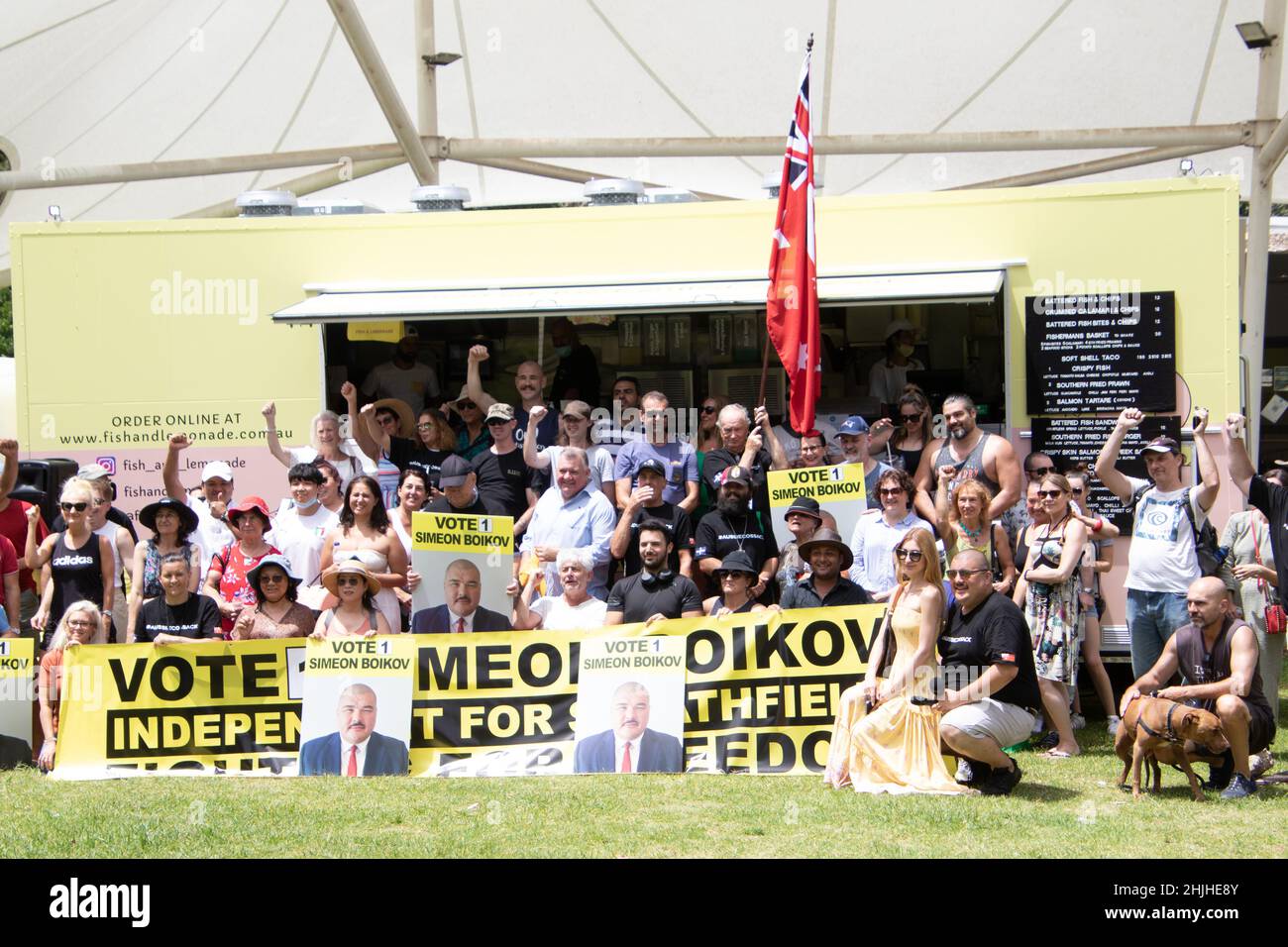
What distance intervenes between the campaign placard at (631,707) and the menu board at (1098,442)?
117 inches

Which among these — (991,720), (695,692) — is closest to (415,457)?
(695,692)

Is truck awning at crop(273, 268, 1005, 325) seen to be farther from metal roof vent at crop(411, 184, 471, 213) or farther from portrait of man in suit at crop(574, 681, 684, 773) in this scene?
portrait of man in suit at crop(574, 681, 684, 773)

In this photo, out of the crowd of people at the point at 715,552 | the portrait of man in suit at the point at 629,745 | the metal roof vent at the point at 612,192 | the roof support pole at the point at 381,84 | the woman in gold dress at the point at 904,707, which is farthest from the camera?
the roof support pole at the point at 381,84

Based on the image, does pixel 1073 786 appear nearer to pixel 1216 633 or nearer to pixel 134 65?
pixel 1216 633

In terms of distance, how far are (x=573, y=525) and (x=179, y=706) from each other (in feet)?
8.36

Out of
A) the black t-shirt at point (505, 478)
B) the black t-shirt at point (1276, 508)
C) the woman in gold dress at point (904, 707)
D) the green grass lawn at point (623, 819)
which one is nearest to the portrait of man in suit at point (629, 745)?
the green grass lawn at point (623, 819)

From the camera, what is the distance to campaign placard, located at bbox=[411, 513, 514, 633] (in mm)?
8891

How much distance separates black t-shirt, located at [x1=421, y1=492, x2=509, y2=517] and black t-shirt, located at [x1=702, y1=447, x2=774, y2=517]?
1344mm

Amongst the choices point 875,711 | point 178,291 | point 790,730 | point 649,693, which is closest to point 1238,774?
point 875,711

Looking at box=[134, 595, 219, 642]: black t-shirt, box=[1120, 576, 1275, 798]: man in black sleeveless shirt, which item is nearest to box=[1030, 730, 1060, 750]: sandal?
box=[1120, 576, 1275, 798]: man in black sleeveless shirt

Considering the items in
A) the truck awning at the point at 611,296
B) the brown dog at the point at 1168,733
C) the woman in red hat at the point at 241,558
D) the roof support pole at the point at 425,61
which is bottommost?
the brown dog at the point at 1168,733

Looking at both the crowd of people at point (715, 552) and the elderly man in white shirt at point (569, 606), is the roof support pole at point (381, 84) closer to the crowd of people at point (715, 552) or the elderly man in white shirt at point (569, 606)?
the crowd of people at point (715, 552)

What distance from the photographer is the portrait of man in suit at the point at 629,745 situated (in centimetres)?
834

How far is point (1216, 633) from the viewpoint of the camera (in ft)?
25.5
